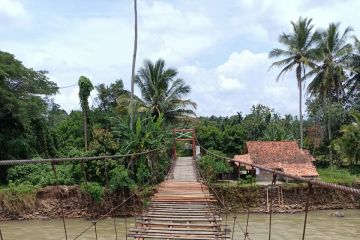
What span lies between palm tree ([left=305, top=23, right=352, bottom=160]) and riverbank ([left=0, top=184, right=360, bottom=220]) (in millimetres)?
8085

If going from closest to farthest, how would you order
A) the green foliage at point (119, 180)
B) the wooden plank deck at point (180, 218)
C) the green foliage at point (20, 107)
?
the wooden plank deck at point (180, 218)
the green foliage at point (119, 180)
the green foliage at point (20, 107)

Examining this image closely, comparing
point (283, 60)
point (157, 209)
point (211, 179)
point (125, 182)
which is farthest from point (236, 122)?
point (157, 209)

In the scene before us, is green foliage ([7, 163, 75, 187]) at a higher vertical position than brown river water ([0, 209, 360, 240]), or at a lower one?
higher

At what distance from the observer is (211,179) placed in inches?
647

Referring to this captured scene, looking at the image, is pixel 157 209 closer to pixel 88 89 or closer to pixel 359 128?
pixel 88 89

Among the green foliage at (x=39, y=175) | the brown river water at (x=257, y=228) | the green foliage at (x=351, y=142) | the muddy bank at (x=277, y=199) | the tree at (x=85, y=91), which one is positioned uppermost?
the tree at (x=85, y=91)

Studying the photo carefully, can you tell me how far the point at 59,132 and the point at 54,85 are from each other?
3.30 meters

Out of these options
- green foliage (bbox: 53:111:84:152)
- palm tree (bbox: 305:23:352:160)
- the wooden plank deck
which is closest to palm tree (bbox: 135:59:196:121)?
green foliage (bbox: 53:111:84:152)

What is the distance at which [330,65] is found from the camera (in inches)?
929

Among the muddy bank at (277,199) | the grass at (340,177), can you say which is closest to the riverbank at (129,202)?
the muddy bank at (277,199)

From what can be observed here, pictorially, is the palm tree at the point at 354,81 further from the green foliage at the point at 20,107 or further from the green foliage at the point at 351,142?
the green foliage at the point at 20,107

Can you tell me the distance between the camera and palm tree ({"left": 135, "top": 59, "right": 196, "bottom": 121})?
20812 millimetres

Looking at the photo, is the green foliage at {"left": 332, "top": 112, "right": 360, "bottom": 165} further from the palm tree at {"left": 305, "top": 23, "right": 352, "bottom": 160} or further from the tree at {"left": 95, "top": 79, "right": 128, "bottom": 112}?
the tree at {"left": 95, "top": 79, "right": 128, "bottom": 112}

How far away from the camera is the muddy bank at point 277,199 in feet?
53.9
